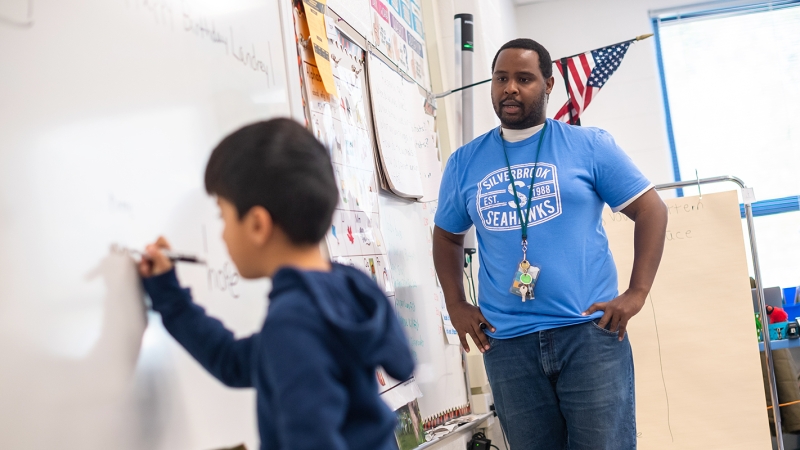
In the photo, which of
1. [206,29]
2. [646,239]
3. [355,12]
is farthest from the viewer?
[355,12]

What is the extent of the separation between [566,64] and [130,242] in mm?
2577

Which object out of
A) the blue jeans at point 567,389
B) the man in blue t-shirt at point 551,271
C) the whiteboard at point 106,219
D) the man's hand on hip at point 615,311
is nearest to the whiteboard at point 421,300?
the man in blue t-shirt at point 551,271

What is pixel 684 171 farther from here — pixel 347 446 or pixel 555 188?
pixel 347 446

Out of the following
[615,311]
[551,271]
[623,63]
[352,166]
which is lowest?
[615,311]

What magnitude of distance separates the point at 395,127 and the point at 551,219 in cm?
84

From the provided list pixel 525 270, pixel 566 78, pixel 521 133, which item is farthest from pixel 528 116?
pixel 566 78

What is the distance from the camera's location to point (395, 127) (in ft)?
8.00

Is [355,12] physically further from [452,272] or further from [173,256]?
[173,256]

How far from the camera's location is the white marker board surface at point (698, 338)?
9.97 feet

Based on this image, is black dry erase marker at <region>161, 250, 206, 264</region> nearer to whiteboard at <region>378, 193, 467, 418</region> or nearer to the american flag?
whiteboard at <region>378, 193, 467, 418</region>

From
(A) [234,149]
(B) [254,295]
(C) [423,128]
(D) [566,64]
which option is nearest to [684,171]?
(D) [566,64]

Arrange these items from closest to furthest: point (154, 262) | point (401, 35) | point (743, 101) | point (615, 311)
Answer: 1. point (154, 262)
2. point (615, 311)
3. point (401, 35)
4. point (743, 101)

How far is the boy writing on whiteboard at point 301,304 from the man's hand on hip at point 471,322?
0.95 meters

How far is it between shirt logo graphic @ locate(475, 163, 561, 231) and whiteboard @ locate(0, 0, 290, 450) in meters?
0.73
